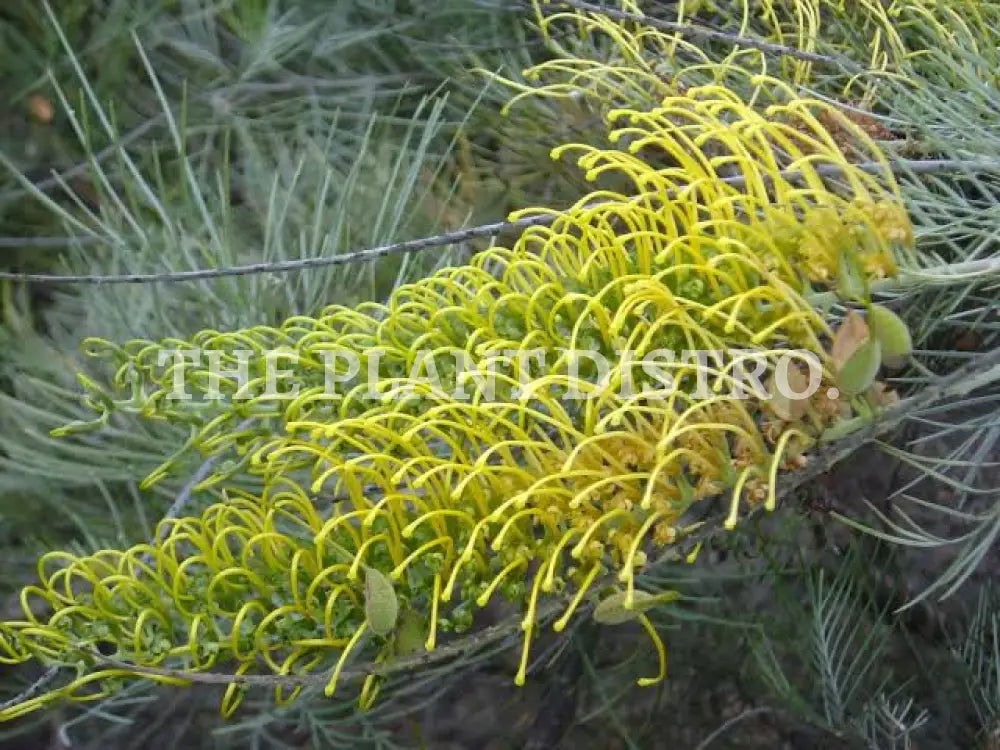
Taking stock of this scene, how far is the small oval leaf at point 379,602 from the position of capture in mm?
483

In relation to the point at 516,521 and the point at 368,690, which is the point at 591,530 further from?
the point at 368,690

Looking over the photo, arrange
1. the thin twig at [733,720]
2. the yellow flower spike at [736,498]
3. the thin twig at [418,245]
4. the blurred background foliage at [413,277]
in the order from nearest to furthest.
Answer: the yellow flower spike at [736,498], the thin twig at [418,245], the blurred background foliage at [413,277], the thin twig at [733,720]

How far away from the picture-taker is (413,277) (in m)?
0.84

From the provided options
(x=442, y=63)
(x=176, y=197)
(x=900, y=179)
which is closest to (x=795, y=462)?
(x=900, y=179)

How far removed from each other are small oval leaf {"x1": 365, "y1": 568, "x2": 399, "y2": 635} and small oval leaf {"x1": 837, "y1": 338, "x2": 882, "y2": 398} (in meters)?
0.22

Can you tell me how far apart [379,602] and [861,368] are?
0.23 meters

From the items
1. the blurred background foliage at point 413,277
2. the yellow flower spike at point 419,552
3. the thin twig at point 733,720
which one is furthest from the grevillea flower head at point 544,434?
the thin twig at point 733,720

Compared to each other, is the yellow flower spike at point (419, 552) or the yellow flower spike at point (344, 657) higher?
the yellow flower spike at point (419, 552)

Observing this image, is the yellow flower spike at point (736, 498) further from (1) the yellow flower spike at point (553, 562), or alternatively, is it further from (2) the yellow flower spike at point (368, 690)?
(2) the yellow flower spike at point (368, 690)

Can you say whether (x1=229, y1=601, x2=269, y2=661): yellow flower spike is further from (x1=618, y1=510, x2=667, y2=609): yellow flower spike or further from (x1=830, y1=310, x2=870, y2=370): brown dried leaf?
(x1=830, y1=310, x2=870, y2=370): brown dried leaf

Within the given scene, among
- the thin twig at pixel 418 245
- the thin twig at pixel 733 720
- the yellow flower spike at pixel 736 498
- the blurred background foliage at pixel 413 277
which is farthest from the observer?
the thin twig at pixel 733 720

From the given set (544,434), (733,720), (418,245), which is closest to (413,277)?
(418,245)

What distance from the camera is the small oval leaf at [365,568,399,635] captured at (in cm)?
48

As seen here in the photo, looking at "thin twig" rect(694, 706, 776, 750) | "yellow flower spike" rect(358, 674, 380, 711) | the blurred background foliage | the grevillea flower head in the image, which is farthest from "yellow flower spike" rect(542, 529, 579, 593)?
"thin twig" rect(694, 706, 776, 750)
